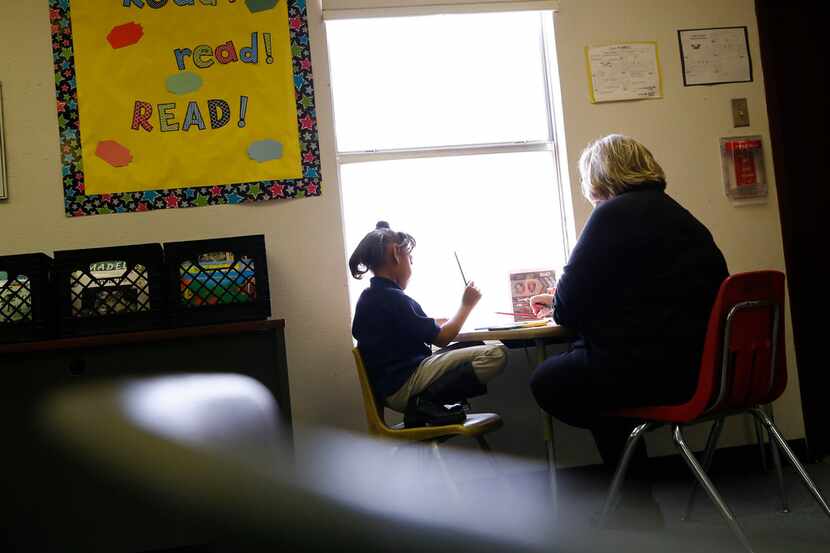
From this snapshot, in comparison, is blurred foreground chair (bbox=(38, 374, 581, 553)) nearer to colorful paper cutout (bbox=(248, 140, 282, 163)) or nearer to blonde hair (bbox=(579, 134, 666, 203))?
blonde hair (bbox=(579, 134, 666, 203))

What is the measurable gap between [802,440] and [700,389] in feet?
5.21

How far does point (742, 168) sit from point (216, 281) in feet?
6.99

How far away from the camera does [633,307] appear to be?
201 cm

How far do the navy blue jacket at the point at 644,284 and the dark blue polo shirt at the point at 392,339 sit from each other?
0.49 m

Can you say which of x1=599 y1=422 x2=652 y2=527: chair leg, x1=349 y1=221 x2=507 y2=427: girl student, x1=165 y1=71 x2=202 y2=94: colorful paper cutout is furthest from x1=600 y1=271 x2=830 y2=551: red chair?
x1=165 y1=71 x2=202 y2=94: colorful paper cutout

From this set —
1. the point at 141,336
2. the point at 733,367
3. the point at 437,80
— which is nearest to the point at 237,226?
the point at 141,336

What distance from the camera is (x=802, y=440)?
3188 millimetres

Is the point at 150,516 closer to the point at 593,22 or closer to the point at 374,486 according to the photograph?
the point at 374,486

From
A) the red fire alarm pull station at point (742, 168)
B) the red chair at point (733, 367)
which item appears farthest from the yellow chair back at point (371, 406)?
the red fire alarm pull station at point (742, 168)

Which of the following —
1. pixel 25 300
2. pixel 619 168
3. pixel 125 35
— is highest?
pixel 125 35

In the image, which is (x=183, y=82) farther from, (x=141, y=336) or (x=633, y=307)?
(x=633, y=307)

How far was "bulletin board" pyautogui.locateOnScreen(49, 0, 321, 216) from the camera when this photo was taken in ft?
9.51

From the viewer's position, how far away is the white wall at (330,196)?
288cm

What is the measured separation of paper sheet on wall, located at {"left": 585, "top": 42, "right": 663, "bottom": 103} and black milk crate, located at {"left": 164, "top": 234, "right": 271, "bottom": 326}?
5.11 feet
